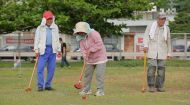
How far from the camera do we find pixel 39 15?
2848 cm

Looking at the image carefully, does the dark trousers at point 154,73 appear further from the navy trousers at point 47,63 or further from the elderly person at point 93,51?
the navy trousers at point 47,63

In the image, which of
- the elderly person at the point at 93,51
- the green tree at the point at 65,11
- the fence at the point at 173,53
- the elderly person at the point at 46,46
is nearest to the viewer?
the elderly person at the point at 93,51

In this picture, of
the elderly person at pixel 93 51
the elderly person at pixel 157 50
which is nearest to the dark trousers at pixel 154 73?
the elderly person at pixel 157 50

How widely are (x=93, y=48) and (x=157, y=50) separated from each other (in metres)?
2.02

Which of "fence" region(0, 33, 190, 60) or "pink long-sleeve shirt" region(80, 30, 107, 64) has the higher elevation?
"pink long-sleeve shirt" region(80, 30, 107, 64)

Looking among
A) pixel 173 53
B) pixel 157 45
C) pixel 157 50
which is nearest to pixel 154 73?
pixel 157 50

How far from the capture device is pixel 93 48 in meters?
12.2

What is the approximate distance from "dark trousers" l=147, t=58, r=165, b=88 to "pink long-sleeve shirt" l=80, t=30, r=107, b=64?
1655 millimetres

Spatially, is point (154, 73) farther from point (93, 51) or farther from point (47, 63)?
point (47, 63)

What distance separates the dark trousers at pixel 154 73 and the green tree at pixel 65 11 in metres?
14.6

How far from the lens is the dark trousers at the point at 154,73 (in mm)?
13602

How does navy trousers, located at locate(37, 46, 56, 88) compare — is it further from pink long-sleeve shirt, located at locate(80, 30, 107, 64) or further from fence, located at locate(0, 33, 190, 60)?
fence, located at locate(0, 33, 190, 60)

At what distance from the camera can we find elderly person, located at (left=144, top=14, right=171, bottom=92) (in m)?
13.6

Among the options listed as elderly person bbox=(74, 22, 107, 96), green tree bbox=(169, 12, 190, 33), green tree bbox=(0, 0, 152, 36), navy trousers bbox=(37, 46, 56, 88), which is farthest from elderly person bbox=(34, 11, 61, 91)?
green tree bbox=(169, 12, 190, 33)
